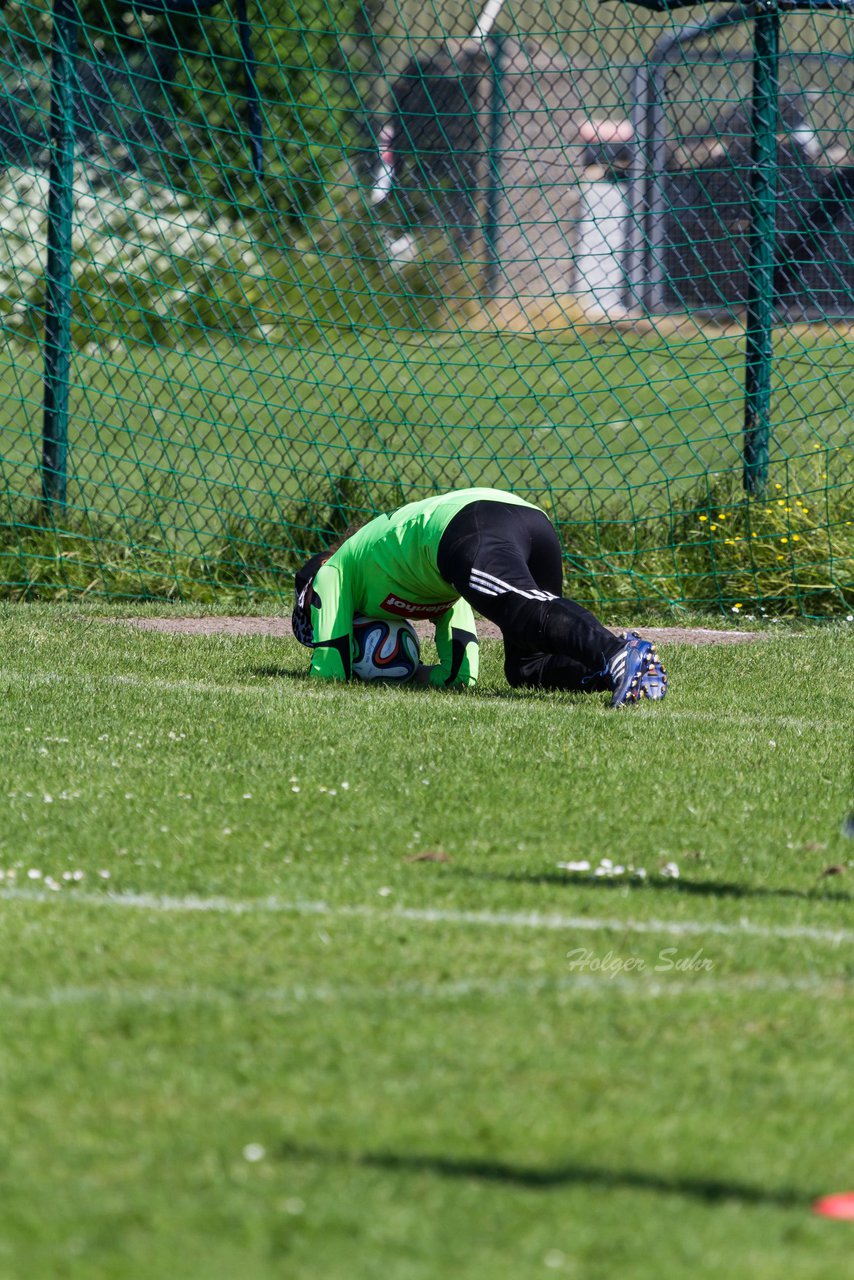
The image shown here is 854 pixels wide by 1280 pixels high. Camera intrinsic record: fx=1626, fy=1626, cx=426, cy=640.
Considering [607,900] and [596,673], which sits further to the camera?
[596,673]

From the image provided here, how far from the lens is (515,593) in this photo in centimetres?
604

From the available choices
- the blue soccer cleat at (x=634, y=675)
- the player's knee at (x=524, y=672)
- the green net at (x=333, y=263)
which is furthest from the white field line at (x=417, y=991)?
the green net at (x=333, y=263)

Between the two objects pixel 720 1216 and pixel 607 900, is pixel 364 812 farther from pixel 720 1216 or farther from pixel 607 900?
pixel 720 1216

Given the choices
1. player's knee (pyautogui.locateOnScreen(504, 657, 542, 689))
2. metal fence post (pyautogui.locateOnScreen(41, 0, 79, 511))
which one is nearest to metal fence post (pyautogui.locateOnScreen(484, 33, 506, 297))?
metal fence post (pyautogui.locateOnScreen(41, 0, 79, 511))

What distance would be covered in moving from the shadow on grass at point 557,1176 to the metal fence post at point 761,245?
6947 millimetres

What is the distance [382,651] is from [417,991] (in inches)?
145

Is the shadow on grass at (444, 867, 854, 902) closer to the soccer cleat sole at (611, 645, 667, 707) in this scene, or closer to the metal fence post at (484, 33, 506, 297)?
the soccer cleat sole at (611, 645, 667, 707)

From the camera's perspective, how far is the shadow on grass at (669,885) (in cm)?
369

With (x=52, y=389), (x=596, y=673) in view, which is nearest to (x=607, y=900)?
(x=596, y=673)

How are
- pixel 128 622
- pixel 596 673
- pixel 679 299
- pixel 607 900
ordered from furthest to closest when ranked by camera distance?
1. pixel 679 299
2. pixel 128 622
3. pixel 596 673
4. pixel 607 900

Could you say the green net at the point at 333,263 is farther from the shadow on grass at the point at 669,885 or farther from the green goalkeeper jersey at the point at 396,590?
the shadow on grass at the point at 669,885

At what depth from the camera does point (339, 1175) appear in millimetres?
2314

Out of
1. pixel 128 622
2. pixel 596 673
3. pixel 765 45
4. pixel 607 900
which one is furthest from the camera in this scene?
pixel 765 45

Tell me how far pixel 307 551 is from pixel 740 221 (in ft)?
10.2
